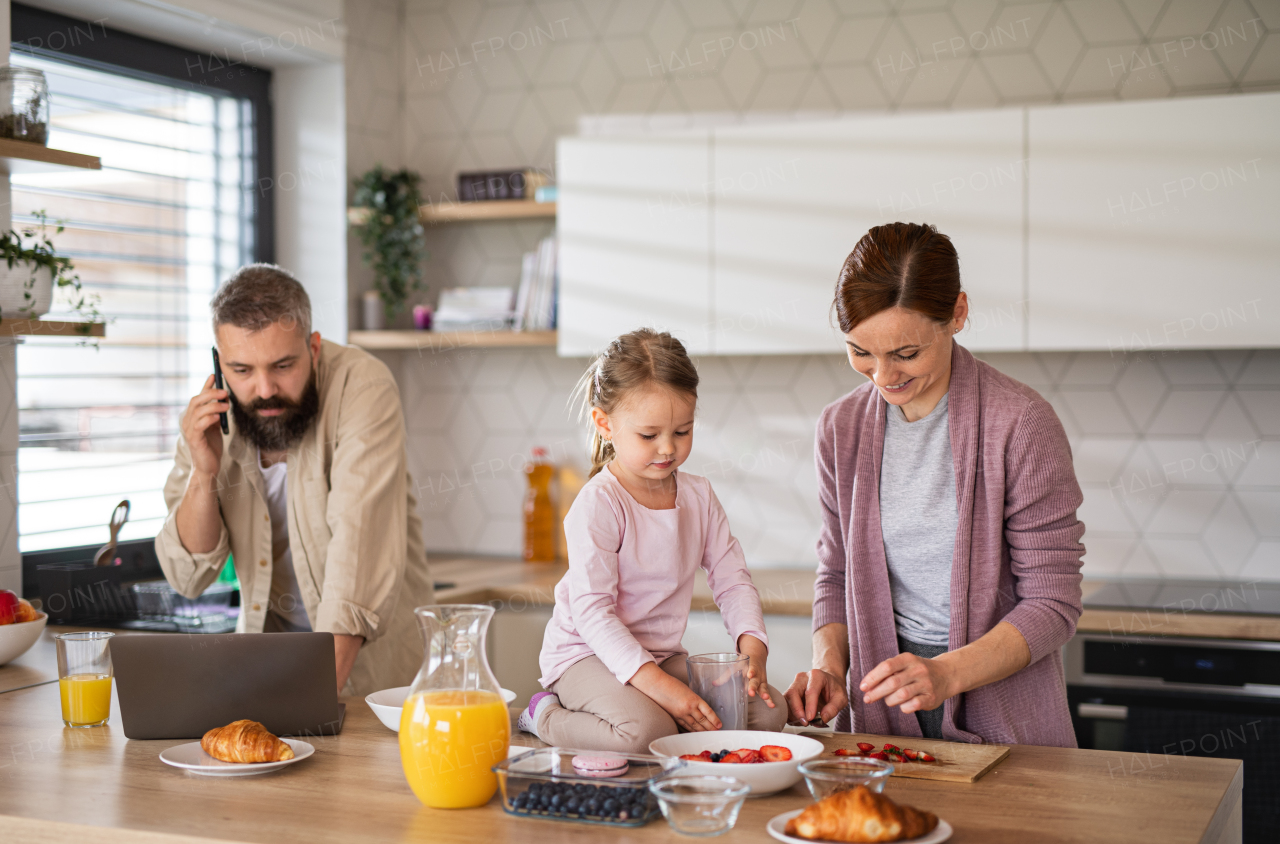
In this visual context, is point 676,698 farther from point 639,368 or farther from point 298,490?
point 298,490

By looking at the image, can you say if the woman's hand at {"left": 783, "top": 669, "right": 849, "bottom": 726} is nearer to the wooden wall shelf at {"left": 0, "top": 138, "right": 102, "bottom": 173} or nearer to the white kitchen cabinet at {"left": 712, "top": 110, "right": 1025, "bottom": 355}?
the white kitchen cabinet at {"left": 712, "top": 110, "right": 1025, "bottom": 355}

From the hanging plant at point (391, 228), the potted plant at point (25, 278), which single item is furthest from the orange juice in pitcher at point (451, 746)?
the hanging plant at point (391, 228)

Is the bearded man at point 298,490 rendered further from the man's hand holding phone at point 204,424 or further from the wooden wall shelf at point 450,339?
the wooden wall shelf at point 450,339

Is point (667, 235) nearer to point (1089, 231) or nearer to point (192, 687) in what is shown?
point (1089, 231)

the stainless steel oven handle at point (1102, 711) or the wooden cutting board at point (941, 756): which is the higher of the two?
the wooden cutting board at point (941, 756)

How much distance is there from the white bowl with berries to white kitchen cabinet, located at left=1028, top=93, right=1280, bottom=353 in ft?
6.23

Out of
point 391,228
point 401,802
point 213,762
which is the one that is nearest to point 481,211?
point 391,228

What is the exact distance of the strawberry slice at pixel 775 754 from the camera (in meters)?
1.34

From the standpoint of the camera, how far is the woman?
5.53 ft

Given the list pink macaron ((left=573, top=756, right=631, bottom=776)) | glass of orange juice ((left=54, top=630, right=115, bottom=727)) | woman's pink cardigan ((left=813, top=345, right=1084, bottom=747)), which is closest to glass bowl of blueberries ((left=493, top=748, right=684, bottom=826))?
pink macaron ((left=573, top=756, right=631, bottom=776))

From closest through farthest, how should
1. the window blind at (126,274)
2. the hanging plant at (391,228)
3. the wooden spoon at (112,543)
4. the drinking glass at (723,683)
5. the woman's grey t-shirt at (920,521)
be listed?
the drinking glass at (723,683)
the woman's grey t-shirt at (920,521)
the wooden spoon at (112,543)
the window blind at (126,274)
the hanging plant at (391,228)

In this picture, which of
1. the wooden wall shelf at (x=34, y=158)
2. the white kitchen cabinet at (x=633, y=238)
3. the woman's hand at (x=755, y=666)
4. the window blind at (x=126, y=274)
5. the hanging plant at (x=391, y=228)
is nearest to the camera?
the woman's hand at (x=755, y=666)

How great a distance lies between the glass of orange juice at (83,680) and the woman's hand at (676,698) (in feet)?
2.66

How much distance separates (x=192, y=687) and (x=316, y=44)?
8.37 ft
